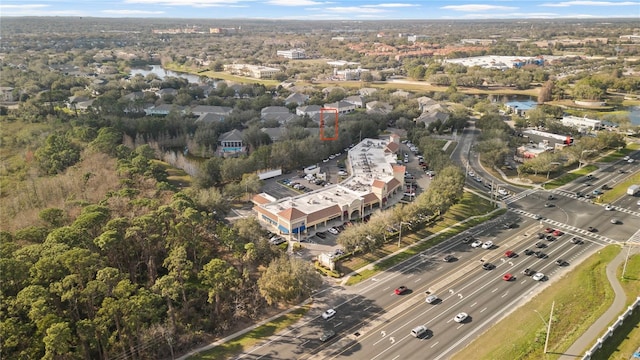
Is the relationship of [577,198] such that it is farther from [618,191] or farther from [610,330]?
[610,330]

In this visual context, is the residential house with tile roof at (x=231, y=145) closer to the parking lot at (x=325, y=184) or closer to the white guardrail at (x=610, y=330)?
the parking lot at (x=325, y=184)

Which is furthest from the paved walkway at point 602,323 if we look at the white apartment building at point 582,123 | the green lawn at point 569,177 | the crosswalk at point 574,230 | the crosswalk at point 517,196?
the white apartment building at point 582,123

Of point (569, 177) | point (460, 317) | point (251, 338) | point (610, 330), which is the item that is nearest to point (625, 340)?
point (610, 330)

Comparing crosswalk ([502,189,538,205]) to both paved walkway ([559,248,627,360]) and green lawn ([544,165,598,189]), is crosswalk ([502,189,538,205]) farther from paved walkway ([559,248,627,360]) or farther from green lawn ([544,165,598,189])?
paved walkway ([559,248,627,360])

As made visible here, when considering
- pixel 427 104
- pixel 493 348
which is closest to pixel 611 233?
pixel 493 348

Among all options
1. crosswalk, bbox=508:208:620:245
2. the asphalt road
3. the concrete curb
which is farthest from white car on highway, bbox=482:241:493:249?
the concrete curb

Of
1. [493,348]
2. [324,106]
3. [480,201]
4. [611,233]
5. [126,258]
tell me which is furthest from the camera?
[324,106]

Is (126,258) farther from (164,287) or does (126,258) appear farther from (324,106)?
(324,106)
